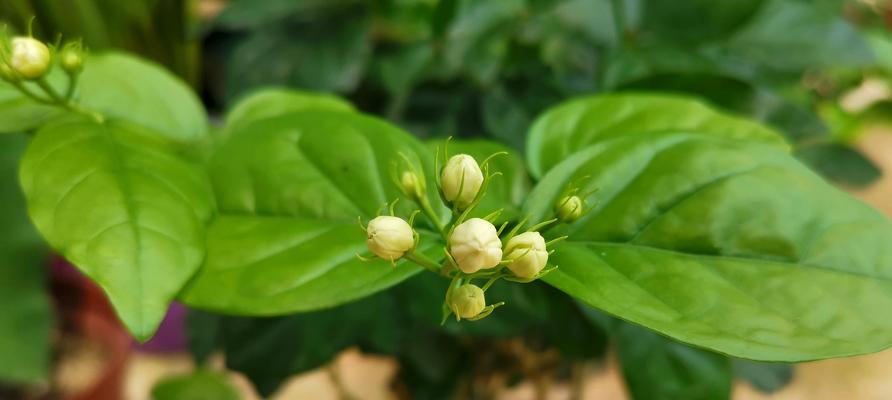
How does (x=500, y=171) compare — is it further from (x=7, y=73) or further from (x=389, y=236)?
(x=7, y=73)

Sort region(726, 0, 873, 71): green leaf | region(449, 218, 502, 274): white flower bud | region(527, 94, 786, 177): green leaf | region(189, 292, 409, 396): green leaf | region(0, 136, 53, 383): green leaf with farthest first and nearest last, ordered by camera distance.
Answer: region(0, 136, 53, 383): green leaf, region(726, 0, 873, 71): green leaf, region(189, 292, 409, 396): green leaf, region(527, 94, 786, 177): green leaf, region(449, 218, 502, 274): white flower bud

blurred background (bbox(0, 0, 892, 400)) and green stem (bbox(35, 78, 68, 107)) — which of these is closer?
green stem (bbox(35, 78, 68, 107))

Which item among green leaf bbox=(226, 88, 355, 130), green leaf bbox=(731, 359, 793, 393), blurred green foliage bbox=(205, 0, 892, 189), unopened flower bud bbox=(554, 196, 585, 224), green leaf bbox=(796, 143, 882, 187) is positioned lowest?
green leaf bbox=(731, 359, 793, 393)

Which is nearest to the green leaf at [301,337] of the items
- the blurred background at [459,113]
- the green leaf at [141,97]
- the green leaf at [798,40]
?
the blurred background at [459,113]

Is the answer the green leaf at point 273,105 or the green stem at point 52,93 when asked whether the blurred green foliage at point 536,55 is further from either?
the green stem at point 52,93

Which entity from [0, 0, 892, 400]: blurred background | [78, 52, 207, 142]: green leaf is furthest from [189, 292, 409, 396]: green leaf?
[78, 52, 207, 142]: green leaf

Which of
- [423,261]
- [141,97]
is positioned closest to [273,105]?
[141,97]

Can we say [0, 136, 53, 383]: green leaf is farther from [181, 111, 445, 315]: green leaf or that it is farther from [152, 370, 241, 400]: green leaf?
[181, 111, 445, 315]: green leaf
